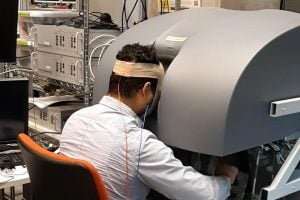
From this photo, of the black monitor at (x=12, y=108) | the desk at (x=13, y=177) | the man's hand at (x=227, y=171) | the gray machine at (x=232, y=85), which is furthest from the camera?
the black monitor at (x=12, y=108)

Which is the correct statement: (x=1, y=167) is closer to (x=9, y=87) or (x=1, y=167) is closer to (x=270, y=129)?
(x=9, y=87)

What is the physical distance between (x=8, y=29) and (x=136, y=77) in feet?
3.79

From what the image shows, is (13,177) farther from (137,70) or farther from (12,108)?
(137,70)

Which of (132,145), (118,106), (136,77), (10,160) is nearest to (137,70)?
(136,77)

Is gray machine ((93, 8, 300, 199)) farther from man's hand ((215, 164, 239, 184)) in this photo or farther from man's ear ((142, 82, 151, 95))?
man's hand ((215, 164, 239, 184))

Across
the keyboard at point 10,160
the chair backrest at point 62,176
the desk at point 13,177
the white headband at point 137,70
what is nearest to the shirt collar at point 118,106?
the white headband at point 137,70

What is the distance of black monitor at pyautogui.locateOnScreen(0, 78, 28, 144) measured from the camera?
100 inches

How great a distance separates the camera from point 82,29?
8.40 ft

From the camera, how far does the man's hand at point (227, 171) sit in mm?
1778

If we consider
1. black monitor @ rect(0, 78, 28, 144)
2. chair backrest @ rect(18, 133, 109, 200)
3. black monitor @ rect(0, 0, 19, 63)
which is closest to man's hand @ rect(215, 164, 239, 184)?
chair backrest @ rect(18, 133, 109, 200)

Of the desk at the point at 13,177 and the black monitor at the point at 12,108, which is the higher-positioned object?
the black monitor at the point at 12,108

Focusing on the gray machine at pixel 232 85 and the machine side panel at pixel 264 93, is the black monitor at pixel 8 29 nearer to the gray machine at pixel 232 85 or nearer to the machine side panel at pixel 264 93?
the gray machine at pixel 232 85

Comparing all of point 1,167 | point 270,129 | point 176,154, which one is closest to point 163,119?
point 176,154

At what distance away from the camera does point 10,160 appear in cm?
242
